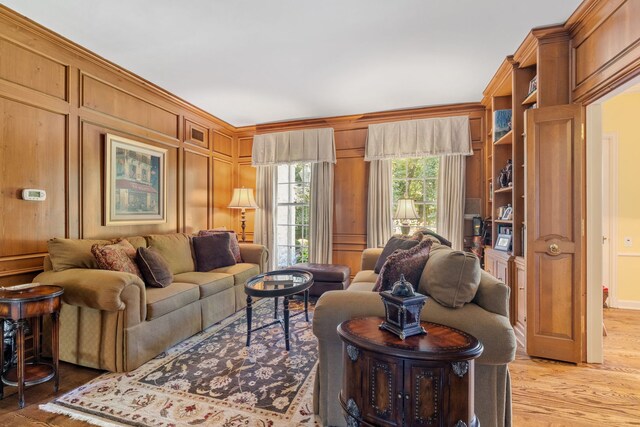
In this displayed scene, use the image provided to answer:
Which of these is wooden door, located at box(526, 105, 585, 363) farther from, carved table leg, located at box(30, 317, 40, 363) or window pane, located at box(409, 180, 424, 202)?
carved table leg, located at box(30, 317, 40, 363)

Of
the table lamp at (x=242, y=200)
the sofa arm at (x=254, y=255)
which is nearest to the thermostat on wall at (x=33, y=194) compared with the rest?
the sofa arm at (x=254, y=255)

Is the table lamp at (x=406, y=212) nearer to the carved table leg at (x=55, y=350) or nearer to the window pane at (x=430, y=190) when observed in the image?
the window pane at (x=430, y=190)

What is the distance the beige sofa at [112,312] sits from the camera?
236 cm

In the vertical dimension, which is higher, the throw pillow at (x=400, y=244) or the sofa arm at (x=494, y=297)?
the throw pillow at (x=400, y=244)

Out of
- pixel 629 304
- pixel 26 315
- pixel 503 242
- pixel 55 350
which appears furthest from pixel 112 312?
pixel 629 304

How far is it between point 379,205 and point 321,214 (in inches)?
36.6

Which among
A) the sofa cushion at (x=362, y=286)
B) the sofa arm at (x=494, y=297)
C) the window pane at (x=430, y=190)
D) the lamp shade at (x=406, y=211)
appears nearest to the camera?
the sofa arm at (x=494, y=297)

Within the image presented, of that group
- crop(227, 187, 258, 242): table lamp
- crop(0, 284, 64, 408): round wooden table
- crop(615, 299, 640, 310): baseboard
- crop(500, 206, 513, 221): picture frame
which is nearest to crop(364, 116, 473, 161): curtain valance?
crop(500, 206, 513, 221): picture frame

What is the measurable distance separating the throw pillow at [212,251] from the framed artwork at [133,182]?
1.99 ft

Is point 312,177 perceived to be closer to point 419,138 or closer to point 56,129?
point 419,138

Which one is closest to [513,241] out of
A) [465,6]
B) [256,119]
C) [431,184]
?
[431,184]

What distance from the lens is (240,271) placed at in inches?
154

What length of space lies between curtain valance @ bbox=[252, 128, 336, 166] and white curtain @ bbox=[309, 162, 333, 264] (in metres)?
0.18

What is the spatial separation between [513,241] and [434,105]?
88.4 inches
